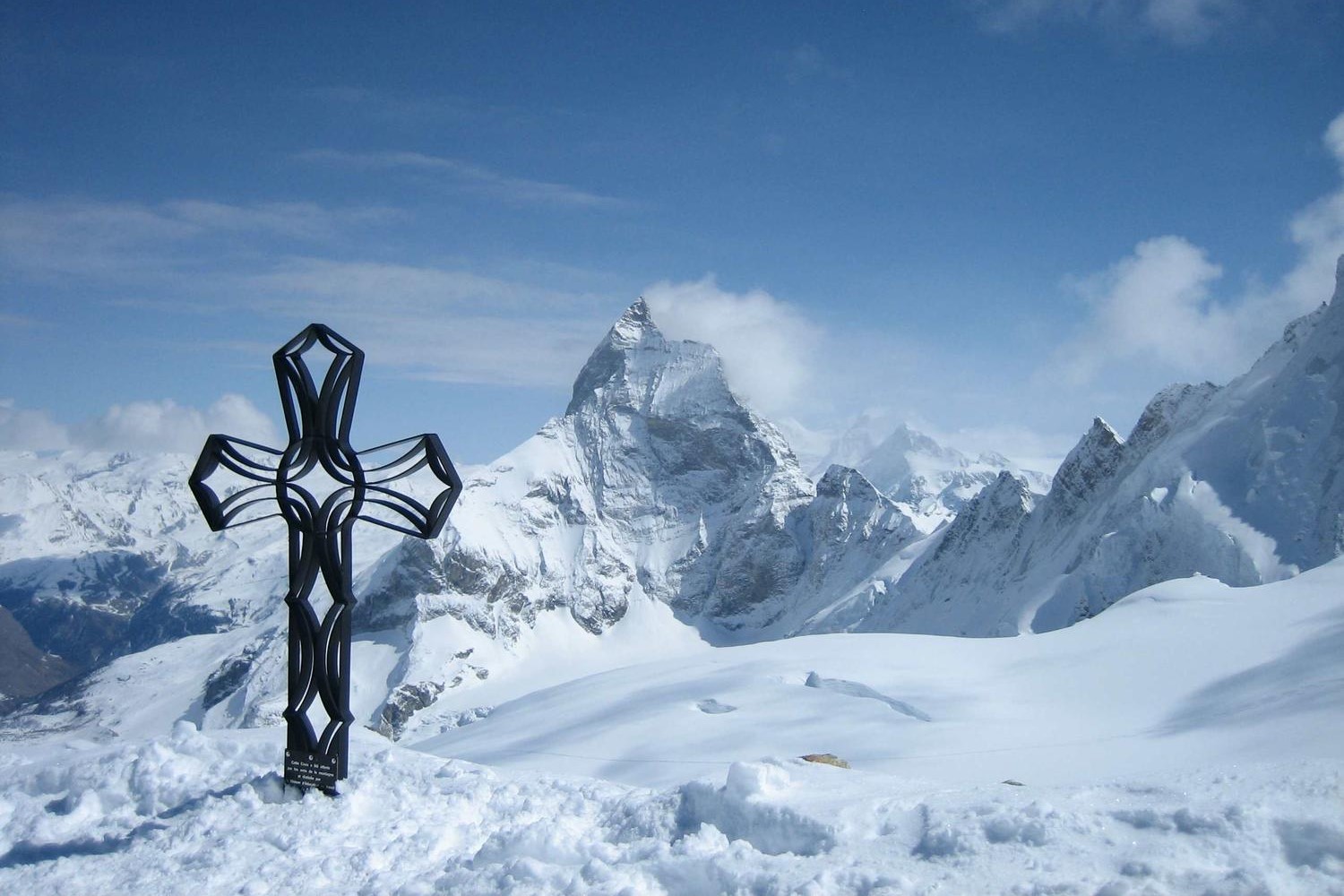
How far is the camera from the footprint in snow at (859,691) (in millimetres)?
21188

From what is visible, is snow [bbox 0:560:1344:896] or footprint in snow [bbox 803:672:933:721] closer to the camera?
snow [bbox 0:560:1344:896]

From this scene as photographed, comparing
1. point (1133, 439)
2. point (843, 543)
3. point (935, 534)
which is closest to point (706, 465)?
point (843, 543)

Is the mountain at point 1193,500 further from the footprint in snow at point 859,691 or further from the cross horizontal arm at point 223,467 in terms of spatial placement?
the cross horizontal arm at point 223,467

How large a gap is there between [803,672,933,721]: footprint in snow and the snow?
6.4 inches

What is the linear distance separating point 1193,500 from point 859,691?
47221 millimetres

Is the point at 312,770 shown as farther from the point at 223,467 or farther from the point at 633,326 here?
the point at 633,326

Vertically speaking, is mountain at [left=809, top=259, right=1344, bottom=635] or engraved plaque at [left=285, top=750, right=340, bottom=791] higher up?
mountain at [left=809, top=259, right=1344, bottom=635]

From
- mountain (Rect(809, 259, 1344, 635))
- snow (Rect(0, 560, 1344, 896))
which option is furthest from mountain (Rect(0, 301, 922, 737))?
snow (Rect(0, 560, 1344, 896))

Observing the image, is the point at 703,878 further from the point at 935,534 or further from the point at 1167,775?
the point at 935,534

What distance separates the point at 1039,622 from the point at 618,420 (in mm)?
108409

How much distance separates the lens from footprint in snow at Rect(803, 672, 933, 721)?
69.5ft

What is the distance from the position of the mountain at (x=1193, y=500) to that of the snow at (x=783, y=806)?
39.9 metres

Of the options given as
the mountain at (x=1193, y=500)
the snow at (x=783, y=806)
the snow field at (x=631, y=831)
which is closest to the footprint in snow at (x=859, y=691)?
the snow at (x=783, y=806)

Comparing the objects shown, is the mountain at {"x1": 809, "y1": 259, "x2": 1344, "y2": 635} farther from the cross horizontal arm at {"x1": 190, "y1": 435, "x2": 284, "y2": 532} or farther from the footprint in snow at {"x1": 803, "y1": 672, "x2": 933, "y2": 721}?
the cross horizontal arm at {"x1": 190, "y1": 435, "x2": 284, "y2": 532}
